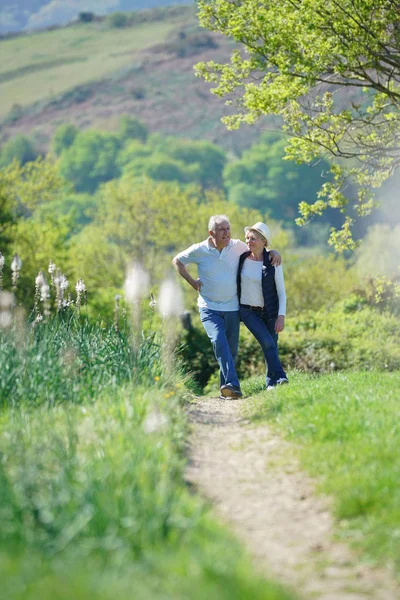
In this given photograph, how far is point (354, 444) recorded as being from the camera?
21.7 feet

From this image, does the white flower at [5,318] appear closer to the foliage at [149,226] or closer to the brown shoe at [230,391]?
the brown shoe at [230,391]

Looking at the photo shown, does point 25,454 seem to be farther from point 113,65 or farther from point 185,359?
point 113,65

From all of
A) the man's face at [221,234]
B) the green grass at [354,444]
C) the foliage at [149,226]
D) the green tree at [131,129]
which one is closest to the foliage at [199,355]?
the man's face at [221,234]

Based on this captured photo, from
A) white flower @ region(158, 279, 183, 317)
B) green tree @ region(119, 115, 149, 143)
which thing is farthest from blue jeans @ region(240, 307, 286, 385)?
green tree @ region(119, 115, 149, 143)

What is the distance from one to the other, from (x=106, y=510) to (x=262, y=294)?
18.0 feet

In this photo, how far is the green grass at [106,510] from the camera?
434cm

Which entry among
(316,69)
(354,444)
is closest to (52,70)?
(316,69)

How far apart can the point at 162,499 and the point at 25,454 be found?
1224mm

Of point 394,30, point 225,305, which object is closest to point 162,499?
point 225,305

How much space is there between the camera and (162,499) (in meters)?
5.30

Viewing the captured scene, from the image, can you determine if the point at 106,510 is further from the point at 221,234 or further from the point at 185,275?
the point at 221,234

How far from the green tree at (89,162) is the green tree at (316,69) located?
432 feet

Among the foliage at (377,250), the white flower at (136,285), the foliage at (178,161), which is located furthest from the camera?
the foliage at (178,161)

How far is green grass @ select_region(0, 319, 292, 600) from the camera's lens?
171 inches
